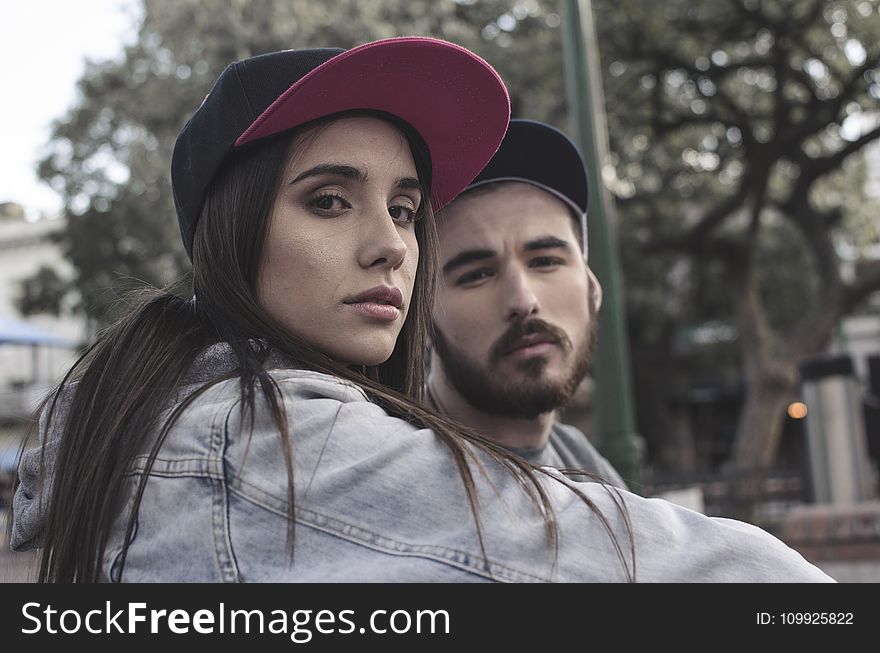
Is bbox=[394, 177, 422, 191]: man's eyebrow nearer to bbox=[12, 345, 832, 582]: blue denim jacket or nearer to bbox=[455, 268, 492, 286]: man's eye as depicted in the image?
bbox=[12, 345, 832, 582]: blue denim jacket

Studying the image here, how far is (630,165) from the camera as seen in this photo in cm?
1598

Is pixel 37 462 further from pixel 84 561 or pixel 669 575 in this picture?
pixel 669 575

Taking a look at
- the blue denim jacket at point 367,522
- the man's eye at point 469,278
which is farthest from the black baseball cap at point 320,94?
the man's eye at point 469,278

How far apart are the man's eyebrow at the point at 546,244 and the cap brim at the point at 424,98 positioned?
1.66ft

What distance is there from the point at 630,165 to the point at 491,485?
1544 centimetres

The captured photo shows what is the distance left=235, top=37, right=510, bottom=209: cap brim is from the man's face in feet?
1.50

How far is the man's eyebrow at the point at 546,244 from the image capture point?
92.1 inches

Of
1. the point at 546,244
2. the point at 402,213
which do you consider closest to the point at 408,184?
the point at 402,213

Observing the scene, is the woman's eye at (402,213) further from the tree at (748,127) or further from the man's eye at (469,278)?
the tree at (748,127)

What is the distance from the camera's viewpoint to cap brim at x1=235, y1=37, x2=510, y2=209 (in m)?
1.37

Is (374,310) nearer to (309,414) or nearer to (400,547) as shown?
(309,414)

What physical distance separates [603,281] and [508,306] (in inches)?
166

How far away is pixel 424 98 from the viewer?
156cm
